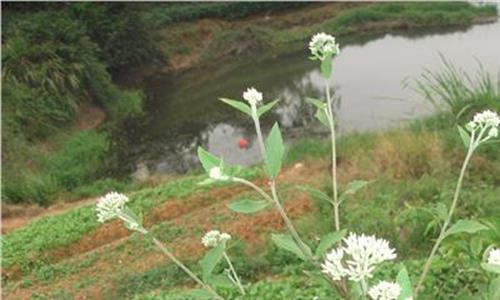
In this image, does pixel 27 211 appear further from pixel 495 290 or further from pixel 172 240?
pixel 495 290

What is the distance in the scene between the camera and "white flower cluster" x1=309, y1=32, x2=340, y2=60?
1598mm

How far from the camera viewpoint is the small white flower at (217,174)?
4.14 feet

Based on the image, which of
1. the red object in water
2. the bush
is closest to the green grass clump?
the red object in water

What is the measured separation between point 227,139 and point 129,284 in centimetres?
821

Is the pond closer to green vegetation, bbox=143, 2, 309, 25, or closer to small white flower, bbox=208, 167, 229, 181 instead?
green vegetation, bbox=143, 2, 309, 25

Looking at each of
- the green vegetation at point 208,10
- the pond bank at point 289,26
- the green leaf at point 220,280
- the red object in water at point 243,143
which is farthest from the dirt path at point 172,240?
the green vegetation at point 208,10

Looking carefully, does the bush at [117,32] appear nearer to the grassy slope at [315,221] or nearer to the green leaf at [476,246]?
the grassy slope at [315,221]

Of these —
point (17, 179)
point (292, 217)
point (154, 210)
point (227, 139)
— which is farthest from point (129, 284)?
point (227, 139)

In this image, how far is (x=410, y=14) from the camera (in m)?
23.2

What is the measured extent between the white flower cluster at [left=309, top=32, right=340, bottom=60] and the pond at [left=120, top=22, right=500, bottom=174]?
8.22 meters

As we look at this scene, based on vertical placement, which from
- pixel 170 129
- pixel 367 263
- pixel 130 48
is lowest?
pixel 170 129

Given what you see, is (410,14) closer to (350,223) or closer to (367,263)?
(350,223)

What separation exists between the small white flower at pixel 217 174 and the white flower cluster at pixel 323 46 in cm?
45

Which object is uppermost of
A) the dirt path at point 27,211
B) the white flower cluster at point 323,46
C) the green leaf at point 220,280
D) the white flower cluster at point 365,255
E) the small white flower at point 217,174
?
the white flower cluster at point 323,46
